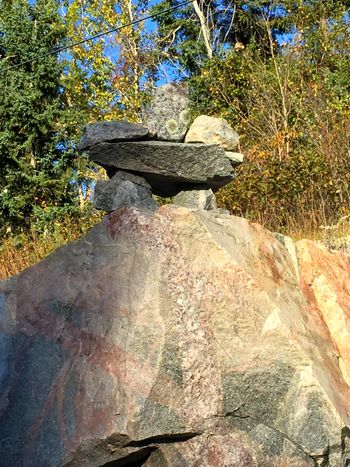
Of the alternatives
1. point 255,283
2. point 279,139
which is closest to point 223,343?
point 255,283

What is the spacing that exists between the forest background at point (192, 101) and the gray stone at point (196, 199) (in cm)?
256

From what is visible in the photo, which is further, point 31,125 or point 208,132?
point 31,125

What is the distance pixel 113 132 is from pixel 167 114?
39 centimetres

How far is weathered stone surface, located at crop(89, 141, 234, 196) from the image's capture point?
4504mm

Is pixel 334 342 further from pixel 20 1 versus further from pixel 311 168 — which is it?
pixel 20 1

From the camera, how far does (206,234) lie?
10.3 ft

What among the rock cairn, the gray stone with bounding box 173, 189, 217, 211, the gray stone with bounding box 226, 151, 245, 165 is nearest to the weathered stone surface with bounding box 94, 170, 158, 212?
the rock cairn

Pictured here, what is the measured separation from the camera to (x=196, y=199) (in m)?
4.79

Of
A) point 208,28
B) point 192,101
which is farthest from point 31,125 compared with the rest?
point 208,28

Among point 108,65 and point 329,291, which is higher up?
point 108,65

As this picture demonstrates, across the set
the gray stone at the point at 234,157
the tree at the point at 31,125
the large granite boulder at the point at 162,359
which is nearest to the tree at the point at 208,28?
the tree at the point at 31,125

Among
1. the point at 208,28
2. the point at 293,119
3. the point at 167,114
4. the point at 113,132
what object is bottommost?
the point at 113,132

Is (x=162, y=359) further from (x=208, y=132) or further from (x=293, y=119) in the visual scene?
(x=293, y=119)

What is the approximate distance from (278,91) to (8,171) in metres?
5.48
